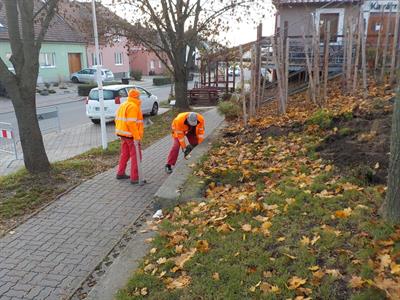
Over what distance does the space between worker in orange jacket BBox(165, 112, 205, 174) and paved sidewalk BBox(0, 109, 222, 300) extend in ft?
1.98

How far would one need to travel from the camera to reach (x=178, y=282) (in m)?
3.41

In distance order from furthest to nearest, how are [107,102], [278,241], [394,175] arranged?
[107,102]
[278,241]
[394,175]

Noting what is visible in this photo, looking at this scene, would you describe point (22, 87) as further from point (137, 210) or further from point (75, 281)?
point (75, 281)

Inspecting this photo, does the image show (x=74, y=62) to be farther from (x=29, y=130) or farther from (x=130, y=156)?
(x=130, y=156)

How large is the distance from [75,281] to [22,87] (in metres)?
4.38

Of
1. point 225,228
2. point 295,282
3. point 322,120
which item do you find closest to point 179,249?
point 225,228

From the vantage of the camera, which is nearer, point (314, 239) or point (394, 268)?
point (394, 268)

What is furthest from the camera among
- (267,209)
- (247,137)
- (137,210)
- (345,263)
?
(247,137)

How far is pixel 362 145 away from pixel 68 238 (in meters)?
4.24

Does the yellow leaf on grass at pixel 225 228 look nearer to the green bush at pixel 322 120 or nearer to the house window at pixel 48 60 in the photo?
the green bush at pixel 322 120

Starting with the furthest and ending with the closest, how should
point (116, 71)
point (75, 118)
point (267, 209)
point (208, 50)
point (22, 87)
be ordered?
point (116, 71), point (208, 50), point (75, 118), point (22, 87), point (267, 209)

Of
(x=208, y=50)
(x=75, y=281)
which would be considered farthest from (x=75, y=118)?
(x=75, y=281)

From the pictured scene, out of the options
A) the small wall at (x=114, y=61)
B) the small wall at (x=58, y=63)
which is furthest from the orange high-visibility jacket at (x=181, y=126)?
the small wall at (x=114, y=61)

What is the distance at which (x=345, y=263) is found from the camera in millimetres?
3141
